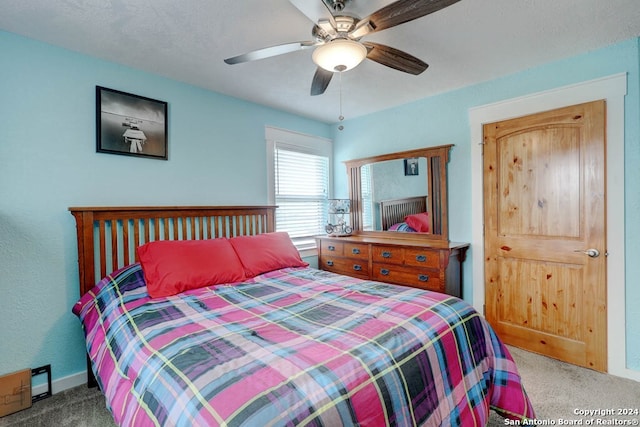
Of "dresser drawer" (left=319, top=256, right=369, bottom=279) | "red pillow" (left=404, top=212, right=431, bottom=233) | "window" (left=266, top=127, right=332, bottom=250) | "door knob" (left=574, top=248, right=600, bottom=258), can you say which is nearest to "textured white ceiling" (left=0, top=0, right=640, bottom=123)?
"window" (left=266, top=127, right=332, bottom=250)

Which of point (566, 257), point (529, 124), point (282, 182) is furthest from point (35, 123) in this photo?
point (566, 257)

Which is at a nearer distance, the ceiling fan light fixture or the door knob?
the ceiling fan light fixture

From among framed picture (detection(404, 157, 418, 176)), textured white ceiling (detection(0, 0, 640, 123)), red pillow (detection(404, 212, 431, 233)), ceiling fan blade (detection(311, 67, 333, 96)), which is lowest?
red pillow (detection(404, 212, 431, 233))

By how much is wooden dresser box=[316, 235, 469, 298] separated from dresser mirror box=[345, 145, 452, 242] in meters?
0.18

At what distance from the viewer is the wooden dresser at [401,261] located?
9.38 ft

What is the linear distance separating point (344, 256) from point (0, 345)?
285 cm

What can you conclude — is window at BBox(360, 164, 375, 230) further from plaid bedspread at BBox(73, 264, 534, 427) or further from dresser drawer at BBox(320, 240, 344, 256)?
plaid bedspread at BBox(73, 264, 534, 427)

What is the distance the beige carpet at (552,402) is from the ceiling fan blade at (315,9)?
246cm

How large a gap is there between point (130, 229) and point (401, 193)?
8.94ft

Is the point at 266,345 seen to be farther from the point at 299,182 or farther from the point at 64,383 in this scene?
the point at 299,182

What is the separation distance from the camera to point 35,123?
2.11 m

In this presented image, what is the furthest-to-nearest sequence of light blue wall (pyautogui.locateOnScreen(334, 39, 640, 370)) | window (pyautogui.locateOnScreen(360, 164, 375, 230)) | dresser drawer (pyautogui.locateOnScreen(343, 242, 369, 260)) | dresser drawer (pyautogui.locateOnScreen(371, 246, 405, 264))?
window (pyautogui.locateOnScreen(360, 164, 375, 230)), dresser drawer (pyautogui.locateOnScreen(343, 242, 369, 260)), dresser drawer (pyautogui.locateOnScreen(371, 246, 405, 264)), light blue wall (pyautogui.locateOnScreen(334, 39, 640, 370))

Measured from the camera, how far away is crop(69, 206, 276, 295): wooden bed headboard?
2.18 meters

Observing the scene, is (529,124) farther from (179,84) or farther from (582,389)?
(179,84)
